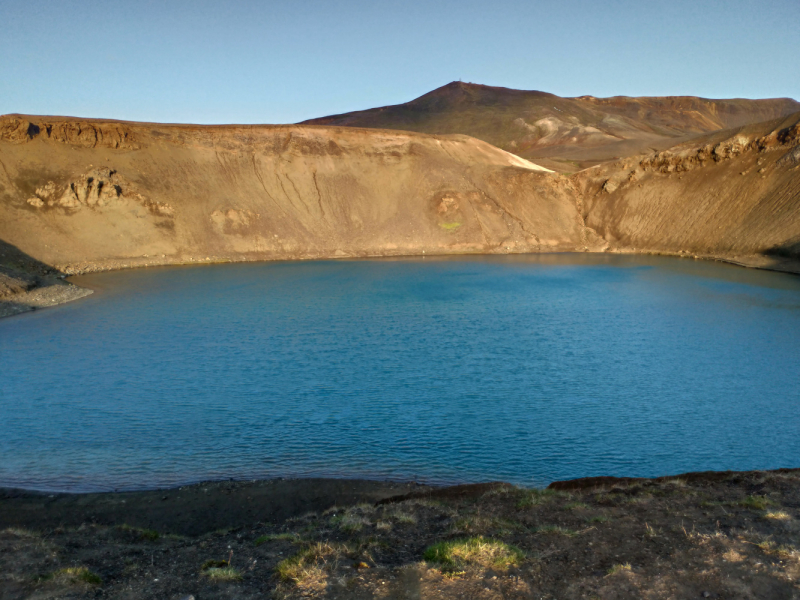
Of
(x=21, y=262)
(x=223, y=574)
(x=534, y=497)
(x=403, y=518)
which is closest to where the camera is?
(x=223, y=574)

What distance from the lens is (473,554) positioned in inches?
280

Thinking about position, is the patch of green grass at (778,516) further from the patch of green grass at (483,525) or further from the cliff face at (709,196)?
the cliff face at (709,196)

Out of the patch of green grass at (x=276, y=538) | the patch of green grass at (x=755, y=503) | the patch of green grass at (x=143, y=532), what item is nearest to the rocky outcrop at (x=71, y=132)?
the patch of green grass at (x=143, y=532)

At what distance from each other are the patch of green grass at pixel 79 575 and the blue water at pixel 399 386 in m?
5.42

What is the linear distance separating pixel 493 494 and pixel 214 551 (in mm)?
4851

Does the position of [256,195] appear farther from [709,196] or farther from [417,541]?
[417,541]

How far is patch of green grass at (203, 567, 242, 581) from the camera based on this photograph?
6.74 m

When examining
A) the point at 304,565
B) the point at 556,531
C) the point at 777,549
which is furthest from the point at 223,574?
the point at 777,549

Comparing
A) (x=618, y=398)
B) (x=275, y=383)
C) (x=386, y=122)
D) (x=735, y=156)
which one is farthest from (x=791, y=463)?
(x=386, y=122)

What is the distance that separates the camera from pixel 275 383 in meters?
18.6

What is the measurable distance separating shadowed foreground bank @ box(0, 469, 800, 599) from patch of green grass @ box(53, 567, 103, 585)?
0.02 metres

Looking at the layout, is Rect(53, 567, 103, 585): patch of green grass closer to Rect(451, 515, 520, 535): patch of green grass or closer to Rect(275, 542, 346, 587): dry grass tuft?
Rect(275, 542, 346, 587): dry grass tuft

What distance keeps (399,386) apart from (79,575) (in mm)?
12066

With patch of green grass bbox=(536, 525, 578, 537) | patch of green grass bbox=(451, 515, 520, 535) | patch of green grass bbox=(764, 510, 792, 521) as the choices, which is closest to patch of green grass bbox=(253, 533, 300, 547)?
patch of green grass bbox=(451, 515, 520, 535)
